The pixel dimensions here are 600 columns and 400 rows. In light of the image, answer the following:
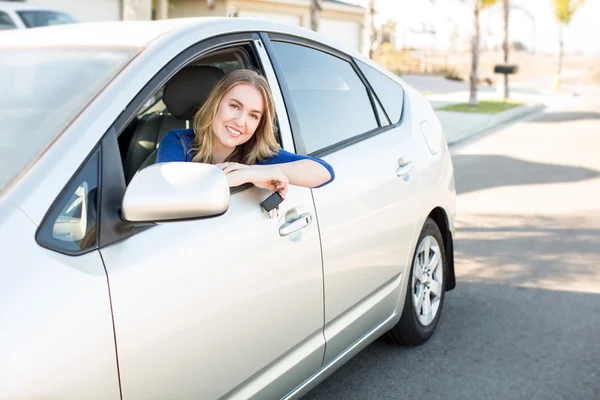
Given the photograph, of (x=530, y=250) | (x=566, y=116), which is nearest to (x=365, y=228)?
(x=530, y=250)

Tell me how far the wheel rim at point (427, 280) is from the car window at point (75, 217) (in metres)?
2.39

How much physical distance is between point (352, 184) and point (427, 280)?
4.21 feet

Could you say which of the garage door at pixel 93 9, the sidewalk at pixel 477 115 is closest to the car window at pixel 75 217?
the sidewalk at pixel 477 115

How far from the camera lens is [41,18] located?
13.4 metres

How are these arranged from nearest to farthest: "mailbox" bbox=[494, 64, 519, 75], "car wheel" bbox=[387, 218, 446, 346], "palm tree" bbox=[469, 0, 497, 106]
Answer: "car wheel" bbox=[387, 218, 446, 346], "palm tree" bbox=[469, 0, 497, 106], "mailbox" bbox=[494, 64, 519, 75]

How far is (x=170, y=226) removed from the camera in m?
2.50

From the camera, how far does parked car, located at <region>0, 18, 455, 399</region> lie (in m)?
2.13

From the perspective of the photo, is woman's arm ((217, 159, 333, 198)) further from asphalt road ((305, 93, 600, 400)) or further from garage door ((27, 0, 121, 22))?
garage door ((27, 0, 121, 22))

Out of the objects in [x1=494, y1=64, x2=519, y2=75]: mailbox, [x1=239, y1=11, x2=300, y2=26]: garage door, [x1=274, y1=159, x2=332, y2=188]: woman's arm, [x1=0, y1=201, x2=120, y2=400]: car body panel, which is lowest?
[x1=494, y1=64, x2=519, y2=75]: mailbox

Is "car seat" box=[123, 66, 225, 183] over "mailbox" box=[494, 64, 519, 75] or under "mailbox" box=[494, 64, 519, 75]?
over

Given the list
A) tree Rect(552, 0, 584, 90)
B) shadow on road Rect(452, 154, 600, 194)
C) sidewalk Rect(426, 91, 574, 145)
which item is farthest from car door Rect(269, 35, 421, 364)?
tree Rect(552, 0, 584, 90)

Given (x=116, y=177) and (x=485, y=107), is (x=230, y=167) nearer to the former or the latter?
(x=116, y=177)

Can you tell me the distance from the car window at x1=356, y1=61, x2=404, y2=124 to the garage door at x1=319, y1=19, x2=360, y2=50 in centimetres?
2976

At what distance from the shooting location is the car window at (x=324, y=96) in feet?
11.5
